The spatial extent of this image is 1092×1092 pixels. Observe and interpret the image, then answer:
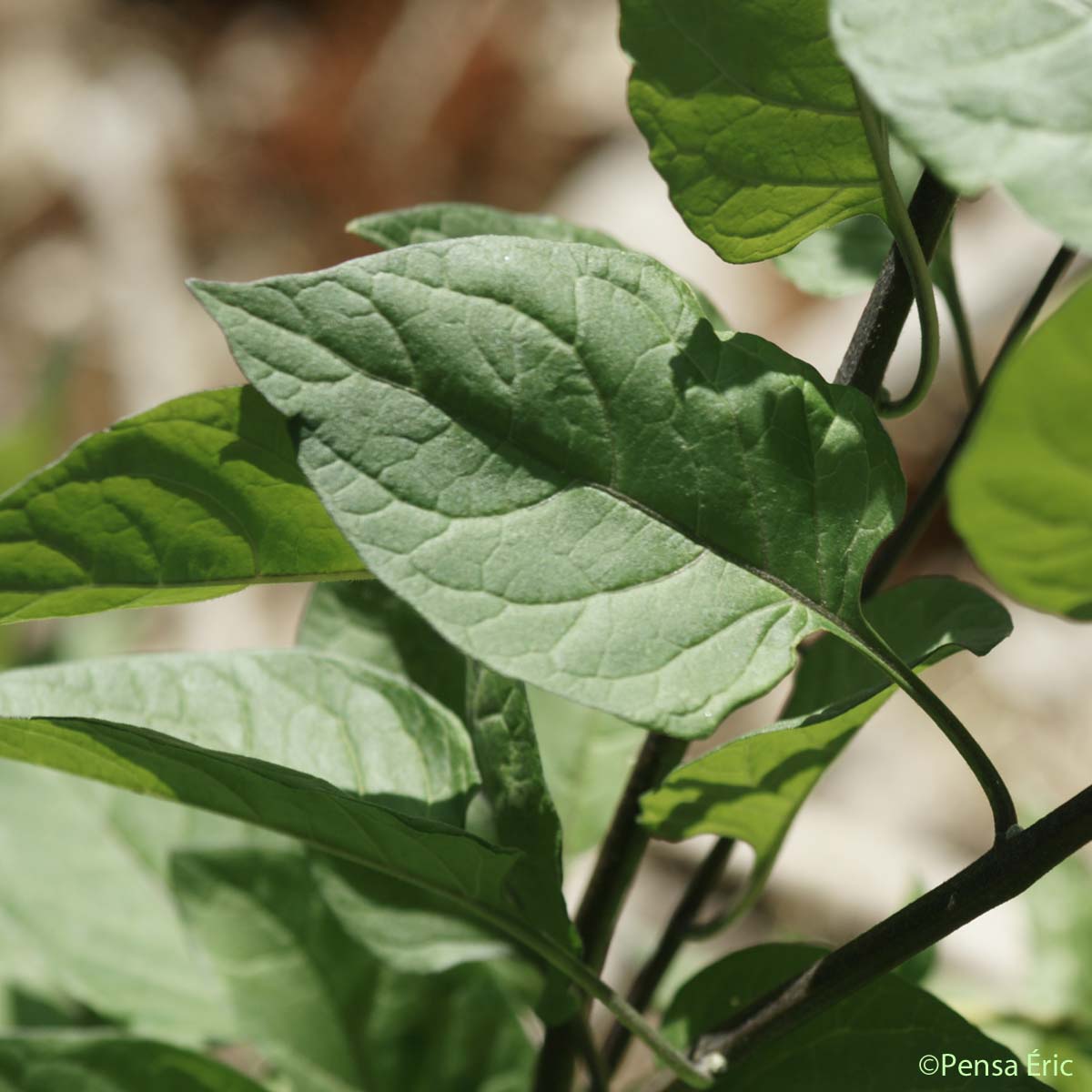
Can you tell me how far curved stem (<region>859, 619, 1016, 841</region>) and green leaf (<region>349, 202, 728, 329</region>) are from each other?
0.19 metres

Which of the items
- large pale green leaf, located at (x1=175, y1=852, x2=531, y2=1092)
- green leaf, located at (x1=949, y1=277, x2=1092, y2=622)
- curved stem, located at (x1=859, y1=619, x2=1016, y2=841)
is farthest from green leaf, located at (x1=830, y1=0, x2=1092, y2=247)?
large pale green leaf, located at (x1=175, y1=852, x2=531, y2=1092)

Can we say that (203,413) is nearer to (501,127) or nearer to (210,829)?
(210,829)

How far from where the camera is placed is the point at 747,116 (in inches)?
17.5

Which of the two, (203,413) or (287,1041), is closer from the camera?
(203,413)

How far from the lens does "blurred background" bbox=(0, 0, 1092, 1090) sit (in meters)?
2.37

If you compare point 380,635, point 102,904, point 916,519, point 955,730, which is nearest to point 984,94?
point 955,730

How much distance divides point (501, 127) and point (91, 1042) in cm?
335

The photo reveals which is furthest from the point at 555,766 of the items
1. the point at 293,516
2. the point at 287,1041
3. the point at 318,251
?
the point at 318,251

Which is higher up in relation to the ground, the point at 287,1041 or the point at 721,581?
the point at 721,581

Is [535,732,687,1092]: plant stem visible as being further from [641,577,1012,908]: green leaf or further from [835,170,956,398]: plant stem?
[835,170,956,398]: plant stem

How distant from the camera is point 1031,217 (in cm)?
31

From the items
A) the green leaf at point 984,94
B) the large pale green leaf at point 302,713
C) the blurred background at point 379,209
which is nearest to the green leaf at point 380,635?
the large pale green leaf at point 302,713

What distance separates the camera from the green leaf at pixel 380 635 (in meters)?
0.68

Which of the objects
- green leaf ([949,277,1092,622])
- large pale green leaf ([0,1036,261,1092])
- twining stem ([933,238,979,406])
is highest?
twining stem ([933,238,979,406])
